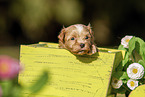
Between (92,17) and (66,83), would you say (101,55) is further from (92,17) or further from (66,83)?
(92,17)

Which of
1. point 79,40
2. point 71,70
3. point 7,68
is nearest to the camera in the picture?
point 7,68

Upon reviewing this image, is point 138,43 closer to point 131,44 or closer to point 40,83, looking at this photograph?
point 131,44

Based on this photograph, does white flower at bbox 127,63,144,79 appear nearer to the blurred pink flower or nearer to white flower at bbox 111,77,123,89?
white flower at bbox 111,77,123,89

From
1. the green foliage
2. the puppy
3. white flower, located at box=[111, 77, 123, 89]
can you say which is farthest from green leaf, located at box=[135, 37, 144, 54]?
the puppy

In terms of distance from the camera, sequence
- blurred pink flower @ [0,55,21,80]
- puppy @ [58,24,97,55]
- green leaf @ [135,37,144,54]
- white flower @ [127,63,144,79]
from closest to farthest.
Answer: blurred pink flower @ [0,55,21,80], puppy @ [58,24,97,55], white flower @ [127,63,144,79], green leaf @ [135,37,144,54]

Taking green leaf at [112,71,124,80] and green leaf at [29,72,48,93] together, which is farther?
green leaf at [112,71,124,80]

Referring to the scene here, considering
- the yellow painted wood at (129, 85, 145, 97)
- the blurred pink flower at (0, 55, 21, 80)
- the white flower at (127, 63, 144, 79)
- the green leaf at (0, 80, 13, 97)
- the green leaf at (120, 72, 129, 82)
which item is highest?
the blurred pink flower at (0, 55, 21, 80)

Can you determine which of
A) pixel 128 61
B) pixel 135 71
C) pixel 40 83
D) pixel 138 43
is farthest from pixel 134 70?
pixel 40 83

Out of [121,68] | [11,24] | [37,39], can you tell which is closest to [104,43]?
[37,39]
